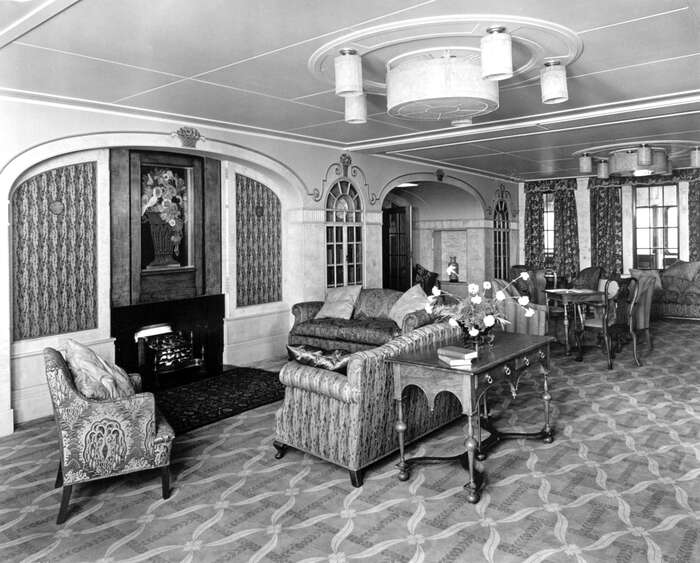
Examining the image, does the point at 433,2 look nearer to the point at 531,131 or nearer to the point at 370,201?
the point at 531,131

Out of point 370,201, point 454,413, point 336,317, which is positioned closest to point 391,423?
point 454,413

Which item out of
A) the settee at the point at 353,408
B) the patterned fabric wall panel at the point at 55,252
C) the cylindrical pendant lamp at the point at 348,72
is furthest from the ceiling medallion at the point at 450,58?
the patterned fabric wall panel at the point at 55,252

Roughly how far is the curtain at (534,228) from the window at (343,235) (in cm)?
Answer: 525

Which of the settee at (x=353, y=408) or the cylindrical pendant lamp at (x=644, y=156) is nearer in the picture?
the settee at (x=353, y=408)

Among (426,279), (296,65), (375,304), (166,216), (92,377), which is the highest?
(296,65)

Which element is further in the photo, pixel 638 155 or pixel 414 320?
pixel 638 155

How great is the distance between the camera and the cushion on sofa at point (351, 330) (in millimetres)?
6402

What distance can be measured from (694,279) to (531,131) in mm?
5642

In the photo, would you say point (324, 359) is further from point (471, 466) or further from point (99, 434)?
point (99, 434)

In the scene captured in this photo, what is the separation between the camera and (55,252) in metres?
5.22

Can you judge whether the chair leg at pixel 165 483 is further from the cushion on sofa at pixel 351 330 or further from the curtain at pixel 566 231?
the curtain at pixel 566 231

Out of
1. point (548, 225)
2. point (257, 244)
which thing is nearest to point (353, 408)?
point (257, 244)

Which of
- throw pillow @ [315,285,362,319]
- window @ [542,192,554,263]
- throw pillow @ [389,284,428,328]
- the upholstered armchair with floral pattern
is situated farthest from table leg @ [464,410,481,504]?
window @ [542,192,554,263]

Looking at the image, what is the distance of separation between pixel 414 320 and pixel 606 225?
7151 millimetres
